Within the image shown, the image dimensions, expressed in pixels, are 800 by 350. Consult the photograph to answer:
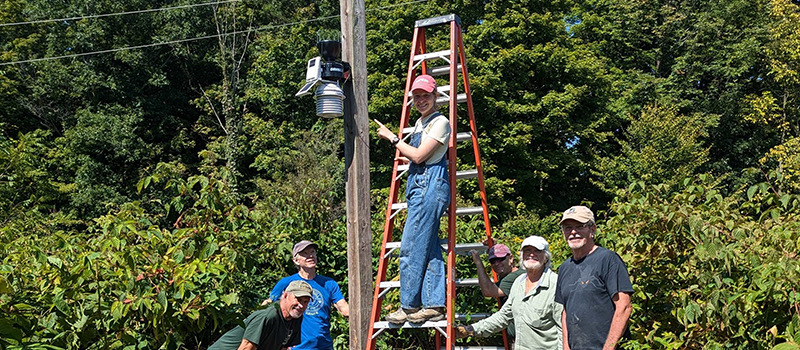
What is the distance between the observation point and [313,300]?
517 centimetres

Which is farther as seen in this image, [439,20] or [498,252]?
[439,20]

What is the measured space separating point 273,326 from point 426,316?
38.1 inches

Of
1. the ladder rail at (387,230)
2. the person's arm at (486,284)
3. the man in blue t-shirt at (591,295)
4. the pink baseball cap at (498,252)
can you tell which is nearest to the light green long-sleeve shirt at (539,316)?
the man in blue t-shirt at (591,295)

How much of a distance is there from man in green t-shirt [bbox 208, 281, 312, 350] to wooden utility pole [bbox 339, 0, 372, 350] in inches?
30.0

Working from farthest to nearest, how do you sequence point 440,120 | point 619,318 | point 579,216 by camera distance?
point 440,120, point 579,216, point 619,318

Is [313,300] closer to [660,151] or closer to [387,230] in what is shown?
[387,230]

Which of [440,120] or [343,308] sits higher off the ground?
[440,120]

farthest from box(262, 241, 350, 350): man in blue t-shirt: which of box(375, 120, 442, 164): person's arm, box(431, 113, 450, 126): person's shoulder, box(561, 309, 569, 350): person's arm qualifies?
box(561, 309, 569, 350): person's arm

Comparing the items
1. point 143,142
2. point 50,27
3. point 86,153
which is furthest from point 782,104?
point 50,27

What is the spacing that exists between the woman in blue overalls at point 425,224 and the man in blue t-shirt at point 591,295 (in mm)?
888

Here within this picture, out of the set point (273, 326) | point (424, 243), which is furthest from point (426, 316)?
point (273, 326)

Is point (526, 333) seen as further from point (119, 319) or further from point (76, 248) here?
point (76, 248)

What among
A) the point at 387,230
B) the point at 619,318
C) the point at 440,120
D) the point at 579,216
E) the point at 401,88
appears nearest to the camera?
the point at 619,318

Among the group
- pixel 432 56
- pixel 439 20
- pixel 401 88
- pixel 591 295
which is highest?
pixel 401 88
